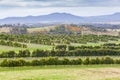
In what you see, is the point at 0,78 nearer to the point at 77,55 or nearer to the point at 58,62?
the point at 58,62

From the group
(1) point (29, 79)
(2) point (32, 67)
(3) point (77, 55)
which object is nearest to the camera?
(1) point (29, 79)

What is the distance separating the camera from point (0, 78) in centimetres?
7219

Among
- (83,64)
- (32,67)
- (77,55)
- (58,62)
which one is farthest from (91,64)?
(77,55)

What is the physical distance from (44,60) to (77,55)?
161 ft

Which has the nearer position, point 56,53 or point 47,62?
point 47,62

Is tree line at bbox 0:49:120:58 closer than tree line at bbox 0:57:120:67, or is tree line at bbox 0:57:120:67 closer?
tree line at bbox 0:57:120:67

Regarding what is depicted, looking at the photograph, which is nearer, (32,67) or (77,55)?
(32,67)

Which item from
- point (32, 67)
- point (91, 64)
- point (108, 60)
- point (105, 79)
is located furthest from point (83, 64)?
point (105, 79)

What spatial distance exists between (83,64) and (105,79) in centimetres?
4335

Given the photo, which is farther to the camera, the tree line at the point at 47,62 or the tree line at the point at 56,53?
the tree line at the point at 56,53

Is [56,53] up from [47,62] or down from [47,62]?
down

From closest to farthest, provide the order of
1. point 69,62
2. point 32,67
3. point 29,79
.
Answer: point 29,79 → point 32,67 → point 69,62

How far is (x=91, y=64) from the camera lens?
116 m

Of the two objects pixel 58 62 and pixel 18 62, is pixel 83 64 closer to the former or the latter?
pixel 58 62
